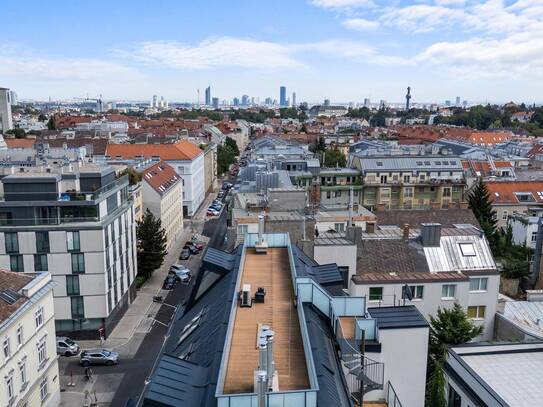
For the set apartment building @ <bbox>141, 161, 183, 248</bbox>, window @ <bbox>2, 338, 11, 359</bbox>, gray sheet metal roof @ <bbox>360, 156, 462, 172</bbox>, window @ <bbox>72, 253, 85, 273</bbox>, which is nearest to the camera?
window @ <bbox>2, 338, 11, 359</bbox>

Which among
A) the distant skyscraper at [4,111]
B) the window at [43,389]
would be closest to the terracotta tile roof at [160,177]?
the window at [43,389]

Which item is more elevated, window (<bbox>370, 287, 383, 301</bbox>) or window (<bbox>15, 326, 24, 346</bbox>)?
window (<bbox>370, 287, 383, 301</bbox>)

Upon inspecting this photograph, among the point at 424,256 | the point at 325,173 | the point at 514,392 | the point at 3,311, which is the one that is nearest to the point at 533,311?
the point at 424,256

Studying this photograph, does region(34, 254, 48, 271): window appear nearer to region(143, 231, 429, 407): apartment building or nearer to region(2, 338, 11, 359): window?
region(2, 338, 11, 359): window

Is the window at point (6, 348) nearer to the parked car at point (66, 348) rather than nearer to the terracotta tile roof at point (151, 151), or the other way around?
the parked car at point (66, 348)

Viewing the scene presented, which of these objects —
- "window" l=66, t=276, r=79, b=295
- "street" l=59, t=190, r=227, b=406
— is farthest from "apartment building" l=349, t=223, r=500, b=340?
"window" l=66, t=276, r=79, b=295

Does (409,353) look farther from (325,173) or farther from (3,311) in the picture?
(325,173)
